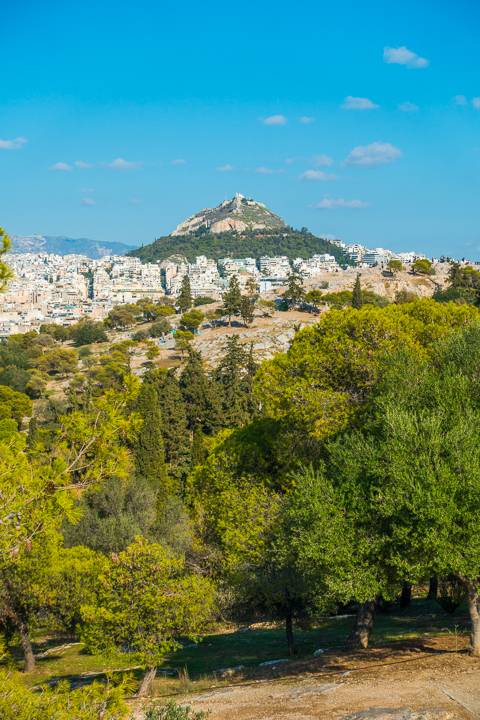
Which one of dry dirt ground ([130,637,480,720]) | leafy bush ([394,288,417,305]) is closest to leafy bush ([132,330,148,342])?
leafy bush ([394,288,417,305])

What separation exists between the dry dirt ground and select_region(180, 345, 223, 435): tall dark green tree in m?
34.8

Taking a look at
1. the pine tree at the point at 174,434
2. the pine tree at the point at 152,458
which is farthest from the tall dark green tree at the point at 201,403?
the pine tree at the point at 152,458

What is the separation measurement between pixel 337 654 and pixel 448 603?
4.95 meters

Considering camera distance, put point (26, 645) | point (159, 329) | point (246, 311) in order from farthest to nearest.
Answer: point (159, 329) < point (246, 311) < point (26, 645)

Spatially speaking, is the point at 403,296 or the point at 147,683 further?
the point at 403,296

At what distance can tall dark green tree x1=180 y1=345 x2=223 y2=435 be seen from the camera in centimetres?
4992

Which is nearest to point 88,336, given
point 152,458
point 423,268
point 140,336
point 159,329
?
point 140,336

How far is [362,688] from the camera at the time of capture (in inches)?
411

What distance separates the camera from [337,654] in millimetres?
14203

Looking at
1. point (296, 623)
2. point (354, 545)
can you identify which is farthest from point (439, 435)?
point (296, 623)

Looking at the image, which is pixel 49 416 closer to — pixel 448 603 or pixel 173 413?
pixel 173 413

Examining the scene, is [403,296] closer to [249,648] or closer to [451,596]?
[451,596]

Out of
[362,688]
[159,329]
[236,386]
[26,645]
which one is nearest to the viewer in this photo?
[362,688]

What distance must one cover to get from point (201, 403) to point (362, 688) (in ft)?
142
